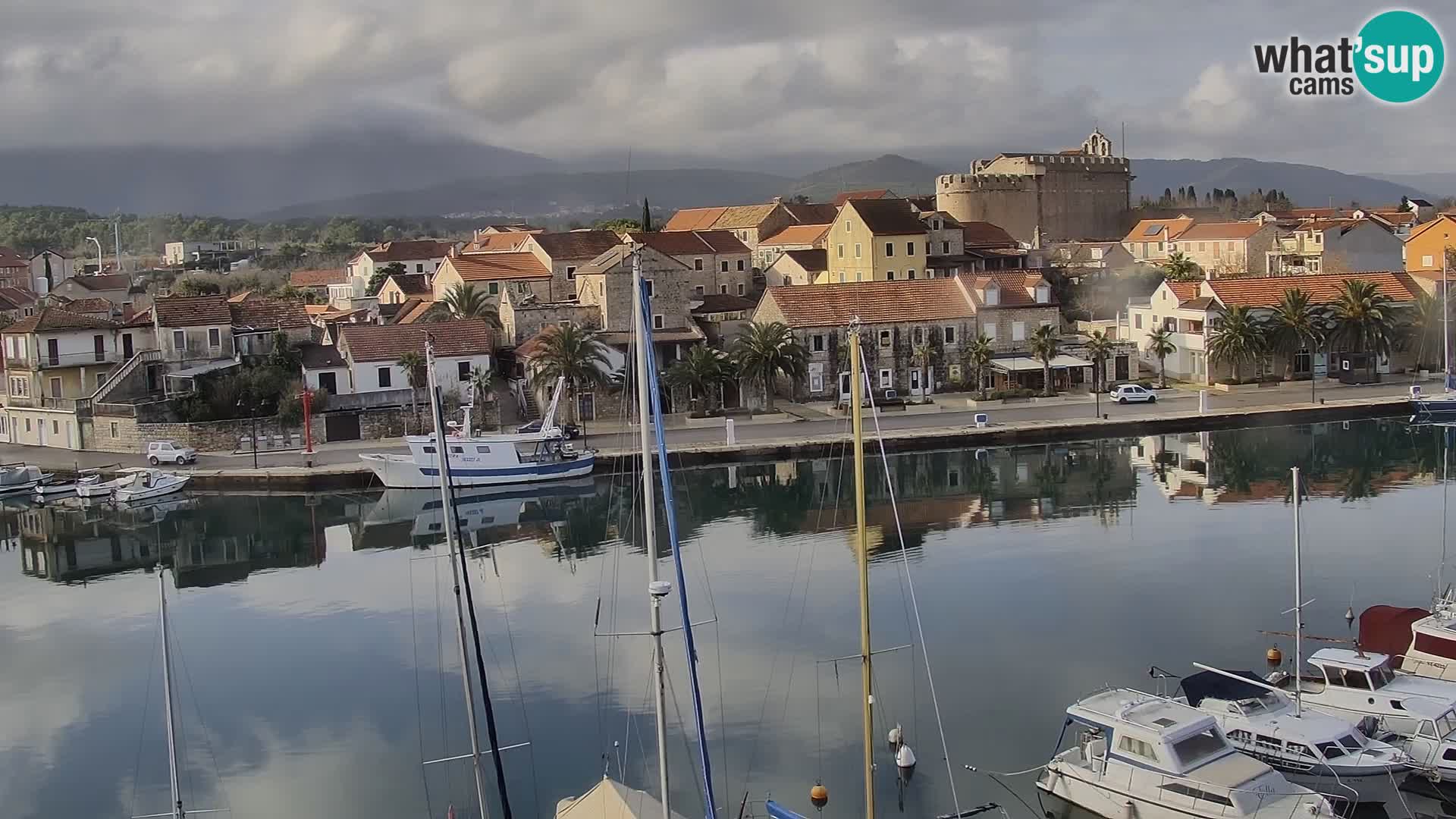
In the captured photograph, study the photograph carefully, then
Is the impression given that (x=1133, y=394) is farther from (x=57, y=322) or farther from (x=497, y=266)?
(x=57, y=322)

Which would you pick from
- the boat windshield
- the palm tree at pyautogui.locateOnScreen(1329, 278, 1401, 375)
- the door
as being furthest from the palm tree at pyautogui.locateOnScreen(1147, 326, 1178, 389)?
the boat windshield

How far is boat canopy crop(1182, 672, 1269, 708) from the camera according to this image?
1850 cm

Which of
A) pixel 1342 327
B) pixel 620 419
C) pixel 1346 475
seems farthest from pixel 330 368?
pixel 1342 327

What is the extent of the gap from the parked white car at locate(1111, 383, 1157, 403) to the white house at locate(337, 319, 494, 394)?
63.9 ft

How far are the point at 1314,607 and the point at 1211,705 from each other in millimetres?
7008

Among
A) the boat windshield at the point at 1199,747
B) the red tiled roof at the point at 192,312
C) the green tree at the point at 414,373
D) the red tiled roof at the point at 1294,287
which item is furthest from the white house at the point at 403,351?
the boat windshield at the point at 1199,747

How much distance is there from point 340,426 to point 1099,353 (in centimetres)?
2332

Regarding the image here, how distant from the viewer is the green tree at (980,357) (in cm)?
4803

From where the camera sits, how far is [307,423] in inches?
1636

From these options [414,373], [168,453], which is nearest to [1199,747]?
[168,453]

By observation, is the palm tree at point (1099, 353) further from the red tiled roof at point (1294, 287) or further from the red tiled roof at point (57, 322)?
the red tiled roof at point (57, 322)

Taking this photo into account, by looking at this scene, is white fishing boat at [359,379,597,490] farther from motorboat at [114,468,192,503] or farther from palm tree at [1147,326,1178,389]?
palm tree at [1147,326,1178,389]

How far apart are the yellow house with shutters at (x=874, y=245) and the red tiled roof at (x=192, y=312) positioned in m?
24.3

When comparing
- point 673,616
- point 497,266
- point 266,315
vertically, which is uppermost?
point 497,266
